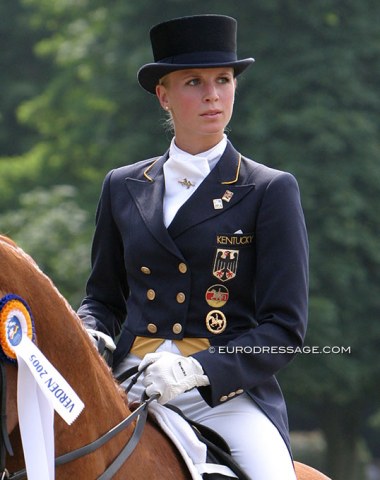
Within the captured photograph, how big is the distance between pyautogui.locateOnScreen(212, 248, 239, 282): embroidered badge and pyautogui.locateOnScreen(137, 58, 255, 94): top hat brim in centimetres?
72

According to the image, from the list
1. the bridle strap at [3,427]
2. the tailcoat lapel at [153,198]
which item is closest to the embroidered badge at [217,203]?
the tailcoat lapel at [153,198]

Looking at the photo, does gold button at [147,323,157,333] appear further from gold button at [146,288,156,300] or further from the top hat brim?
the top hat brim

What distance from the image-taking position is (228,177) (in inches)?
183

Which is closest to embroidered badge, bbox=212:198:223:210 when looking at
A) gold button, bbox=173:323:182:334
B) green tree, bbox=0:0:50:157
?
gold button, bbox=173:323:182:334

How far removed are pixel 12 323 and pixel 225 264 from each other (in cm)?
124

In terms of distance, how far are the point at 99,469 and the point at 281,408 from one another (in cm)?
106

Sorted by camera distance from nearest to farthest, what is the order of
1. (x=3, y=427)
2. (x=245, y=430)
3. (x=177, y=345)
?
(x=3, y=427) < (x=245, y=430) < (x=177, y=345)

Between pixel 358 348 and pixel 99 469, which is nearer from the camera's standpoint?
pixel 99 469

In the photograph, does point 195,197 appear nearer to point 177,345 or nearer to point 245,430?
point 177,345

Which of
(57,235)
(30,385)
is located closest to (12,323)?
(30,385)

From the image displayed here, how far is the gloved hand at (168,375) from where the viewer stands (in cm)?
413

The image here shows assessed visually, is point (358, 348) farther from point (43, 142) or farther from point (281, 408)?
point (281, 408)

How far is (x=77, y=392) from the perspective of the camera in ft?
12.4

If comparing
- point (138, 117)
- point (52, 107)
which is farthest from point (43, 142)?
point (138, 117)
